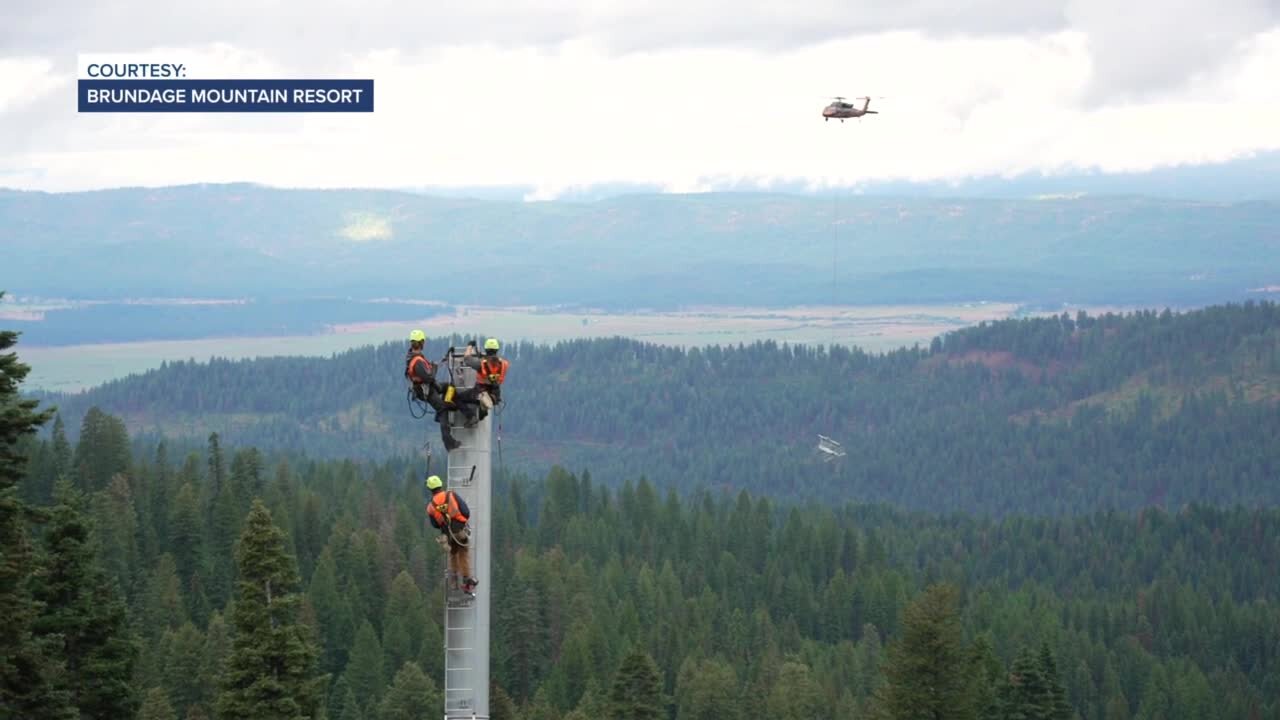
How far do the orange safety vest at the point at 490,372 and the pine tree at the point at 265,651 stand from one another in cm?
1359

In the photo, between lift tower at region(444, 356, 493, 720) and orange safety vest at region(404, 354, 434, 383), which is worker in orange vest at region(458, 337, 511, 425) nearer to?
lift tower at region(444, 356, 493, 720)

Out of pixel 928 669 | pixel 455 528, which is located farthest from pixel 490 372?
pixel 928 669

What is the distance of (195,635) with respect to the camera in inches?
4301

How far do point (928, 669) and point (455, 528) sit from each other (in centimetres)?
4213

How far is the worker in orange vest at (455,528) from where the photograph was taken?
150ft

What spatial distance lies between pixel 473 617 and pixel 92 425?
139681 millimetres

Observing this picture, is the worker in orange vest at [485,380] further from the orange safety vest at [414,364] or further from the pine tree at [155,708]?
the pine tree at [155,708]

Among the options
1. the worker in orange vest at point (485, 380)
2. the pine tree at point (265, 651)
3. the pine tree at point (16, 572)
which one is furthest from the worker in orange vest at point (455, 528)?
the pine tree at point (265, 651)

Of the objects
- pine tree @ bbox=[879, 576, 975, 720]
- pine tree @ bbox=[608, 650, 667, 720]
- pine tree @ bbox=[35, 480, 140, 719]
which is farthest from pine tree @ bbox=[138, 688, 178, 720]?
pine tree @ bbox=[879, 576, 975, 720]

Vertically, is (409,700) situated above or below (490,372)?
below

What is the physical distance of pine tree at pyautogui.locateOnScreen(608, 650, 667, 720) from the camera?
325ft

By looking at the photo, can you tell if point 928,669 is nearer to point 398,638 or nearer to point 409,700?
point 409,700

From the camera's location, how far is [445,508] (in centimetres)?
4562

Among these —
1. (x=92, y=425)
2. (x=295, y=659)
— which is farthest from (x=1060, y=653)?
(x=295, y=659)
